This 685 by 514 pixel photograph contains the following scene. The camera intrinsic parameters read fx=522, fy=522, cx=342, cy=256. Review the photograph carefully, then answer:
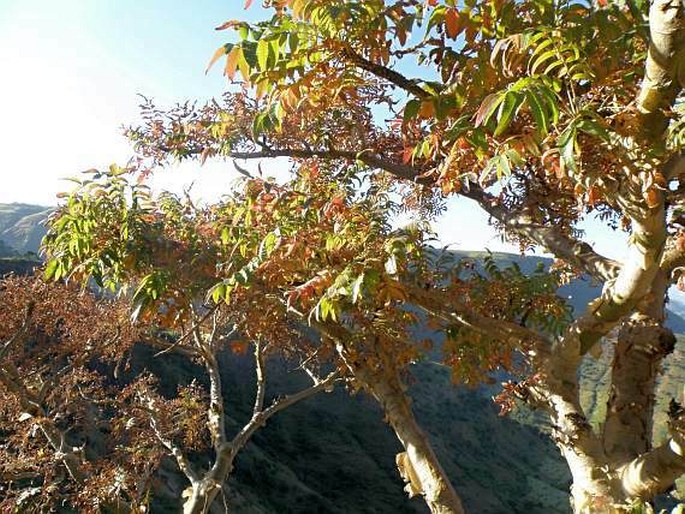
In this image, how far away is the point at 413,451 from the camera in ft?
19.4

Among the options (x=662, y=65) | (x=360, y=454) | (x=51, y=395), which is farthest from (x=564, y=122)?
(x=360, y=454)

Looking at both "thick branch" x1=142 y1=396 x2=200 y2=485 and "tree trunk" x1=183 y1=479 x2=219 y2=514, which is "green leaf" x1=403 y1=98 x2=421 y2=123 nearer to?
"tree trunk" x1=183 y1=479 x2=219 y2=514

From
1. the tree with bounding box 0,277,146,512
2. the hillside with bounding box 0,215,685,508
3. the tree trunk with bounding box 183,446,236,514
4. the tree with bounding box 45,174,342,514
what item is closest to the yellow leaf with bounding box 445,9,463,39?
the tree with bounding box 45,174,342,514

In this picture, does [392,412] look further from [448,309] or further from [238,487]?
[238,487]

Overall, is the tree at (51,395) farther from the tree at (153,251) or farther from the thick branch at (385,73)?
the thick branch at (385,73)

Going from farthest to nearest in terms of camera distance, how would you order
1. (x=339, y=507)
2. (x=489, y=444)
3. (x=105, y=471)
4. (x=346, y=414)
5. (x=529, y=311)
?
(x=489, y=444)
(x=346, y=414)
(x=339, y=507)
(x=105, y=471)
(x=529, y=311)

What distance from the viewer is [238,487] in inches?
1415

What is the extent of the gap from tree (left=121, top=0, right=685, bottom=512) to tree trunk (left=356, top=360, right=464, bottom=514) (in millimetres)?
1382

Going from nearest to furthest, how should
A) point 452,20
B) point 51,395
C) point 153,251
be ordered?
point 452,20, point 153,251, point 51,395

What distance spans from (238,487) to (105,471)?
92.5 feet

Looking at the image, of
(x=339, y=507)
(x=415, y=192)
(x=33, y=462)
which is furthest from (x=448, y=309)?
(x=339, y=507)

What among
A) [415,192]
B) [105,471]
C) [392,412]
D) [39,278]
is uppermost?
[415,192]

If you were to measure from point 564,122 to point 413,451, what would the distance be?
406 centimetres

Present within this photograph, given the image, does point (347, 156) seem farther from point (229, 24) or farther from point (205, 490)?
point (205, 490)
